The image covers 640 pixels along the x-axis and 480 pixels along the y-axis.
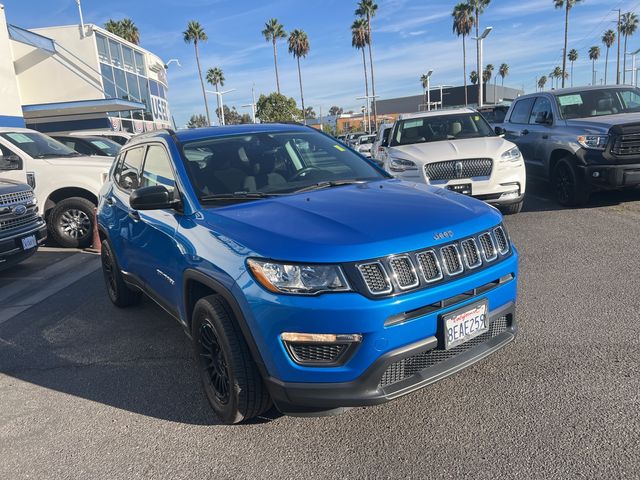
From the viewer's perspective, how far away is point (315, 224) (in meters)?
2.63

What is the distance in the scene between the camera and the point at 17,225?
6.58m

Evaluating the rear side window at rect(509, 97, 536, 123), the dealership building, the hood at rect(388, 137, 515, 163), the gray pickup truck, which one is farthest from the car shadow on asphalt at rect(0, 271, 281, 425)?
the dealership building

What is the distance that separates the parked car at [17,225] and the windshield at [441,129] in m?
5.55

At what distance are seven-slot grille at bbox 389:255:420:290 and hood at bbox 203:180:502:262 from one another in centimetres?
5

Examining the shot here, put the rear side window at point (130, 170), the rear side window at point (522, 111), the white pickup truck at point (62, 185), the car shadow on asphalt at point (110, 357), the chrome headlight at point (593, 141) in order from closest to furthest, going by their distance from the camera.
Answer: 1. the car shadow on asphalt at point (110, 357)
2. the rear side window at point (130, 170)
3. the chrome headlight at point (593, 141)
4. the white pickup truck at point (62, 185)
5. the rear side window at point (522, 111)

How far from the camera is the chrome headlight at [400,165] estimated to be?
742 cm

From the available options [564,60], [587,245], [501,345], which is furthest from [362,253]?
[564,60]

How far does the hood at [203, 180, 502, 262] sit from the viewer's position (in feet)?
7.90

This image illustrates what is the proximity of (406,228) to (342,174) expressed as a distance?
1351mm

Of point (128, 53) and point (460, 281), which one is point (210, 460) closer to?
point (460, 281)

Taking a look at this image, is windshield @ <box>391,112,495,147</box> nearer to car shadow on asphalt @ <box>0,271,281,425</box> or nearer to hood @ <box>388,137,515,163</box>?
hood @ <box>388,137,515,163</box>

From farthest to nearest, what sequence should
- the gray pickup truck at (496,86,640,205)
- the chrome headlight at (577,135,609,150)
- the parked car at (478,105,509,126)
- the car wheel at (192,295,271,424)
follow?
the parked car at (478,105,509,126)
the chrome headlight at (577,135,609,150)
the gray pickup truck at (496,86,640,205)
the car wheel at (192,295,271,424)

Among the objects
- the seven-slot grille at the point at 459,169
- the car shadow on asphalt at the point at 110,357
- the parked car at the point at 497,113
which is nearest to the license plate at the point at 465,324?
the car shadow on asphalt at the point at 110,357

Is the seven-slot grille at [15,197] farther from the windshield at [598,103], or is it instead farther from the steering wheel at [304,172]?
the windshield at [598,103]
